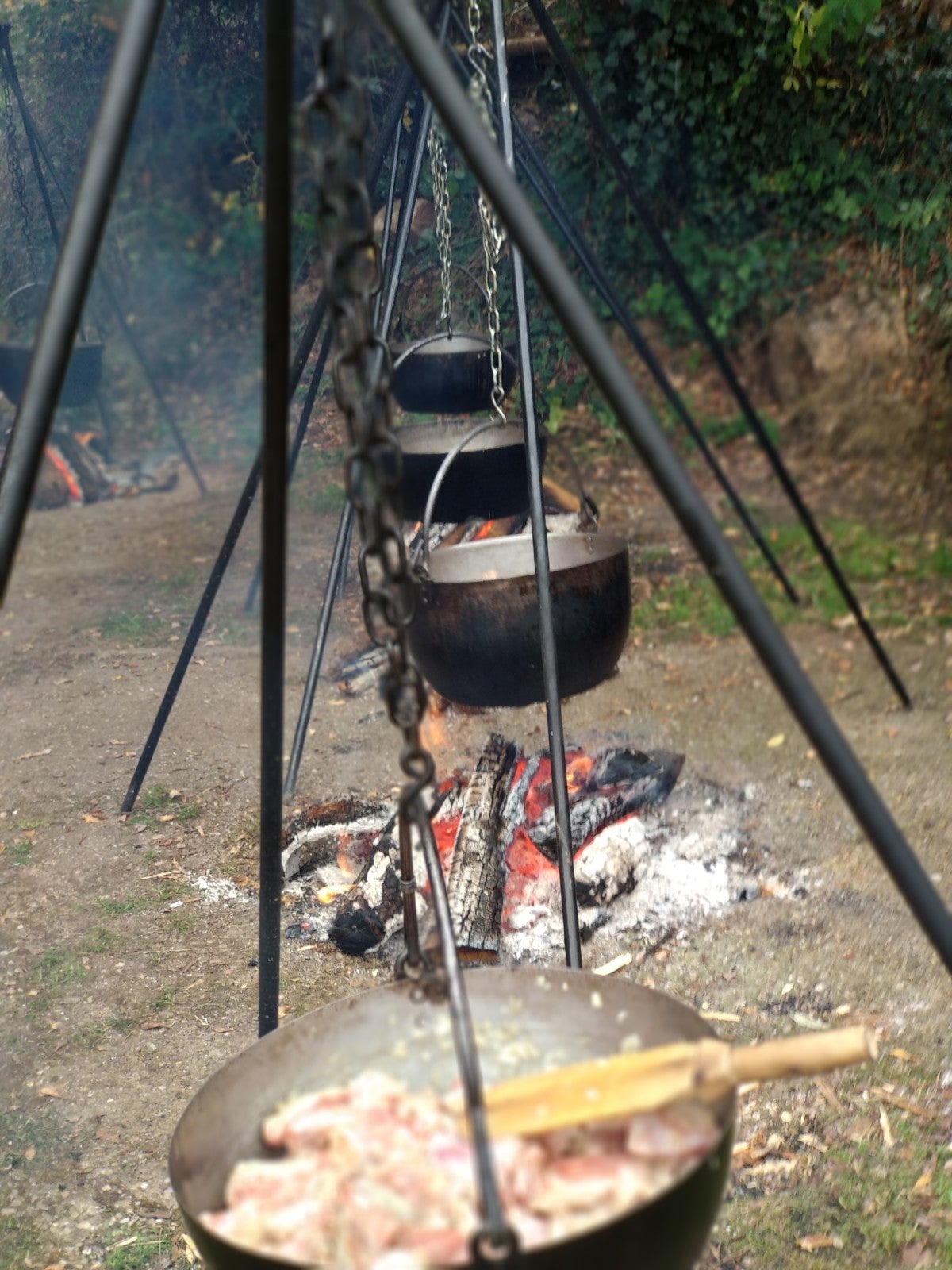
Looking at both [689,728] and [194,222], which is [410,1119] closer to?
[689,728]

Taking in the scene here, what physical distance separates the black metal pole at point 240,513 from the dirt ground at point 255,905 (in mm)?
174

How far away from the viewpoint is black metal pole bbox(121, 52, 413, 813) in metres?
3.48

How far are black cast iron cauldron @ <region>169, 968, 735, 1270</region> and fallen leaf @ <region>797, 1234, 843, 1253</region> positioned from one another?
90cm

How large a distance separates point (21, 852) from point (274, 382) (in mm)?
2730

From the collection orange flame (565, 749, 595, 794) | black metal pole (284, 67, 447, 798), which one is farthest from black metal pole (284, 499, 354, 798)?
orange flame (565, 749, 595, 794)

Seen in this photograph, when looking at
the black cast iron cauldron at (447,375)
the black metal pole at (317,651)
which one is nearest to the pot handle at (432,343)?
the black cast iron cauldron at (447,375)

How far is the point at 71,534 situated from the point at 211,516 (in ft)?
2.92

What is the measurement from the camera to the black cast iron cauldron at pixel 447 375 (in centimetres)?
403

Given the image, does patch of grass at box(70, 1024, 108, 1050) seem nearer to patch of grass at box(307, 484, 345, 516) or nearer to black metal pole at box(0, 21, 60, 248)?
black metal pole at box(0, 21, 60, 248)

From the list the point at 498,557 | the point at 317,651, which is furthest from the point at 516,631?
the point at 317,651

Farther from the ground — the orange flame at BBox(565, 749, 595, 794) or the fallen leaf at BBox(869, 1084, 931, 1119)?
the fallen leaf at BBox(869, 1084, 931, 1119)

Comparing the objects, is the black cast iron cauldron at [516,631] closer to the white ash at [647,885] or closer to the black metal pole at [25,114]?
the white ash at [647,885]

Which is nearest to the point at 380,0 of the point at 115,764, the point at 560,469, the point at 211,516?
the point at 115,764

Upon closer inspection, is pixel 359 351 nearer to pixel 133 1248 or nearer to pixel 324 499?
pixel 133 1248
